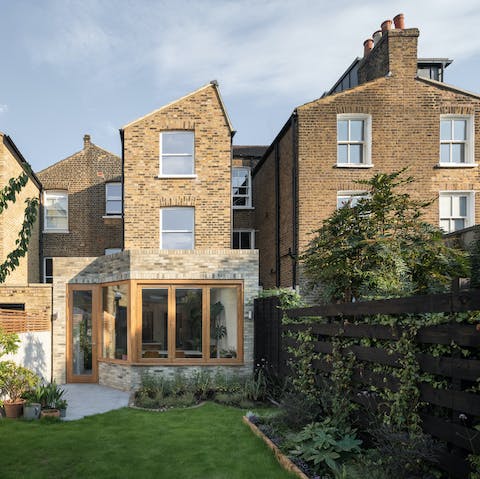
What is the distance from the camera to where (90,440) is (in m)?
7.90

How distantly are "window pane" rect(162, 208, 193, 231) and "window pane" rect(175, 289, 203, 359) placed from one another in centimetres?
317

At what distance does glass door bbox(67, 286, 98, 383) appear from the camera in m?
14.0

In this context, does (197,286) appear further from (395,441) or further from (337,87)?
(337,87)

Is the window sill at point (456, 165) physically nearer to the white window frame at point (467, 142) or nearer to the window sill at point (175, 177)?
the white window frame at point (467, 142)

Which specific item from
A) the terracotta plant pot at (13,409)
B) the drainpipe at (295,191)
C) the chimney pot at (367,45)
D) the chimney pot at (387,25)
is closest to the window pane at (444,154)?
the chimney pot at (387,25)

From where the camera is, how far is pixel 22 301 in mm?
14555

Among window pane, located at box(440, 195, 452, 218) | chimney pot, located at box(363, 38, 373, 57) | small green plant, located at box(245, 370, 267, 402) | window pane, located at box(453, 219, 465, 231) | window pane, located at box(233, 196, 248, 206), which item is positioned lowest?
small green plant, located at box(245, 370, 267, 402)

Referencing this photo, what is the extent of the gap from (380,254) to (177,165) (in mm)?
9141

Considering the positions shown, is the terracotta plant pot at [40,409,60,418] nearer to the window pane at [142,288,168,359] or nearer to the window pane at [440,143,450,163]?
the window pane at [142,288,168,359]

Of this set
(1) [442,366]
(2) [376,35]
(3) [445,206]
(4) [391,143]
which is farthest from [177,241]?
(1) [442,366]

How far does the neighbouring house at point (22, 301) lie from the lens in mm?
12412

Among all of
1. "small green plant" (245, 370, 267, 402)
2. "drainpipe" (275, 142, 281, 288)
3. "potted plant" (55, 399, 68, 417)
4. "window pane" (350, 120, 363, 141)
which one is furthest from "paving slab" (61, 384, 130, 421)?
"window pane" (350, 120, 363, 141)

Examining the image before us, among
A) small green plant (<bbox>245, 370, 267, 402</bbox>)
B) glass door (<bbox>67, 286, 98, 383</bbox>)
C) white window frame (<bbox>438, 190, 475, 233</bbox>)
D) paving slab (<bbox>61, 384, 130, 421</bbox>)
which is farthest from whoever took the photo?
white window frame (<bbox>438, 190, 475, 233</bbox>)

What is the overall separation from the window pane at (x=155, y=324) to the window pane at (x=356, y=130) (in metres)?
8.04
